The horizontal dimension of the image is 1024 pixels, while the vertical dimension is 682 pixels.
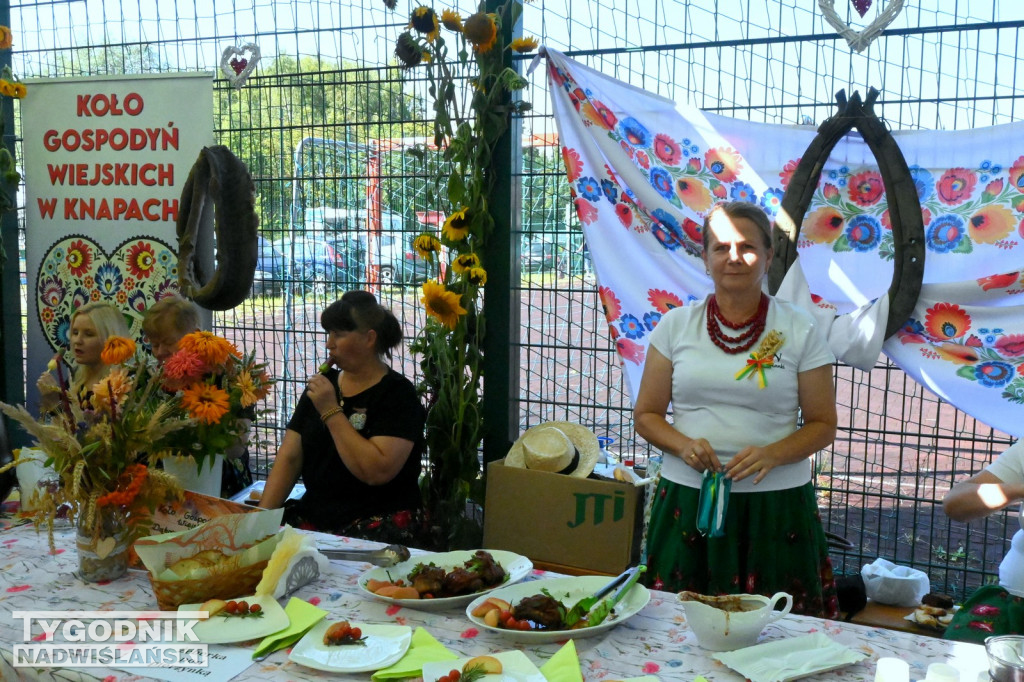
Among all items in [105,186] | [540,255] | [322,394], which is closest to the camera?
[322,394]

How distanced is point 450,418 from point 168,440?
1433 mm

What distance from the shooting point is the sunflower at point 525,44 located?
318 centimetres

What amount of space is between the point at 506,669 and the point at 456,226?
6.66 feet

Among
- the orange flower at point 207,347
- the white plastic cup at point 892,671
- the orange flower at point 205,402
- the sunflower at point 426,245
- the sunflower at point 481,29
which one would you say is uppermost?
the sunflower at point 481,29

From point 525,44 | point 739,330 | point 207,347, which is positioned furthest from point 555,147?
point 207,347

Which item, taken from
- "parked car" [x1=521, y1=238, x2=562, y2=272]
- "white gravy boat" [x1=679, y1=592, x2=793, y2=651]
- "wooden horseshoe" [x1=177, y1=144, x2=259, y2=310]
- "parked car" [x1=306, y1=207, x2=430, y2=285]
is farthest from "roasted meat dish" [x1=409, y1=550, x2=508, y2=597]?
"wooden horseshoe" [x1=177, y1=144, x2=259, y2=310]

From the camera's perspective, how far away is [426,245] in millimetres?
3242

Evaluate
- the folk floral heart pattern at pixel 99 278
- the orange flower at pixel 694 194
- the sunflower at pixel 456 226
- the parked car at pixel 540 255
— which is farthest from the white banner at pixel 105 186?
the orange flower at pixel 694 194

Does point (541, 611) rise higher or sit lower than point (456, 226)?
lower

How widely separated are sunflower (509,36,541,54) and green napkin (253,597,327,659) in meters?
2.11

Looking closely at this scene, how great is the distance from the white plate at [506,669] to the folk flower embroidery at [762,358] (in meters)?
0.99

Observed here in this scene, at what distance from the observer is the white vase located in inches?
80.8

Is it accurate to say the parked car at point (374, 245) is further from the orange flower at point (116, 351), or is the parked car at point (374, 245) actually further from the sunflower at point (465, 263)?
the orange flower at point (116, 351)

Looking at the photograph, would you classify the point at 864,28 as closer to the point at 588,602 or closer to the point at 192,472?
the point at 588,602
